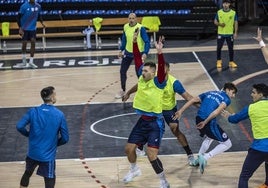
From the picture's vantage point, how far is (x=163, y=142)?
12609 mm

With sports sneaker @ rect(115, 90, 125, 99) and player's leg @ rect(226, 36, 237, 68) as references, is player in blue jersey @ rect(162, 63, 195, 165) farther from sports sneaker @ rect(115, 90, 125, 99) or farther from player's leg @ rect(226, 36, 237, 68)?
player's leg @ rect(226, 36, 237, 68)

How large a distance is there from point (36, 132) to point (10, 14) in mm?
16405

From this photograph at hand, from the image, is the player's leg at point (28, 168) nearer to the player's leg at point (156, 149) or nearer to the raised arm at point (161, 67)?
the player's leg at point (156, 149)

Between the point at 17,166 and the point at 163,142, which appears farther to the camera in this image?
the point at 163,142

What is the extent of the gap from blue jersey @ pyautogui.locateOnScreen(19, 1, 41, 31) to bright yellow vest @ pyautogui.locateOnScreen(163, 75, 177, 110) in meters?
9.28

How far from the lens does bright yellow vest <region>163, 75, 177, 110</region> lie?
10.9 m

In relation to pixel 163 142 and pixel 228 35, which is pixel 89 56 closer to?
pixel 228 35

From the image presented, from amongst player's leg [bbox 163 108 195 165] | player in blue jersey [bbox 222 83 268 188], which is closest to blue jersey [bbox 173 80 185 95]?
player's leg [bbox 163 108 195 165]

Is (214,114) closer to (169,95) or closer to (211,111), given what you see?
(211,111)

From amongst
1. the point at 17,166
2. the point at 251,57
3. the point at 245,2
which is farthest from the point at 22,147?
the point at 245,2

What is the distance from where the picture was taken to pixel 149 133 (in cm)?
1004

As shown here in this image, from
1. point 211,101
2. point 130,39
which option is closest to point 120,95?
point 130,39

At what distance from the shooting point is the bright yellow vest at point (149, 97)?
995cm

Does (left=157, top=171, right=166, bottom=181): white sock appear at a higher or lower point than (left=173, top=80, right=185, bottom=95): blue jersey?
lower
